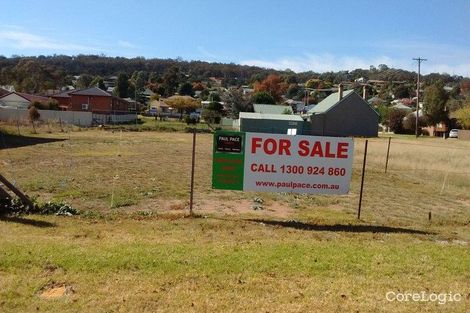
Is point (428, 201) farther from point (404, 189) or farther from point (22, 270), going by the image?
point (22, 270)

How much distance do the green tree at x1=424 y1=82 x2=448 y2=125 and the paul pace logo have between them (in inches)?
3293

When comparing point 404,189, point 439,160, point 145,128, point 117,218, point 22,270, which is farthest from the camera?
point 145,128

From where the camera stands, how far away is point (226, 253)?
735 cm

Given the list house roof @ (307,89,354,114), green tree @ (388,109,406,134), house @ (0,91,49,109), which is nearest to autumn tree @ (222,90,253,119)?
house roof @ (307,89,354,114)

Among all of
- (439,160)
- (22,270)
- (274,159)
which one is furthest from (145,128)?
(22,270)

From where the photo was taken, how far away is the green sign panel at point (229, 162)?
10.9 metres

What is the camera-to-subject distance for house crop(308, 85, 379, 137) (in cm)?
6969

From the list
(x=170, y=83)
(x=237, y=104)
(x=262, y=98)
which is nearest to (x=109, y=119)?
(x=237, y=104)

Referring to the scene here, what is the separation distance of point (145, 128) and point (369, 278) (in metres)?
57.9

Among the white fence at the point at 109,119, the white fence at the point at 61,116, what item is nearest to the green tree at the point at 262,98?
the white fence at the point at 109,119

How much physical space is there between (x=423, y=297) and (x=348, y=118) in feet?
217

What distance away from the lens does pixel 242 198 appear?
1431 centimetres

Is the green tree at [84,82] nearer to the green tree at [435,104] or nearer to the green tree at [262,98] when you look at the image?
the green tree at [262,98]

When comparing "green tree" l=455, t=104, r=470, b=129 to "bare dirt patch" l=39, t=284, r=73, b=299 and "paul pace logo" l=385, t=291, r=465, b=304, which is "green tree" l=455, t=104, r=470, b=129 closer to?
"paul pace logo" l=385, t=291, r=465, b=304
